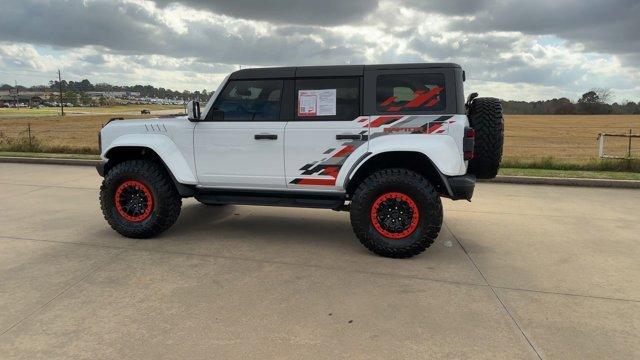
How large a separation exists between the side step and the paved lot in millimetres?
444

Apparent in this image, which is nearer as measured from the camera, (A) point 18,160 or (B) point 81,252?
(B) point 81,252

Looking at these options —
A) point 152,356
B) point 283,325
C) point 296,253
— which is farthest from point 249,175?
point 152,356

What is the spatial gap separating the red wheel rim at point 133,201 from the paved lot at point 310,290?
0.34m

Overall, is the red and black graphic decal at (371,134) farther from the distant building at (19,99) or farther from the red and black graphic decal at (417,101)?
the distant building at (19,99)

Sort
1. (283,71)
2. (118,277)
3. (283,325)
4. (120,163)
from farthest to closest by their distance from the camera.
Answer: (120,163) → (283,71) → (118,277) → (283,325)

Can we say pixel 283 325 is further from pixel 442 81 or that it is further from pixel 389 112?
pixel 442 81

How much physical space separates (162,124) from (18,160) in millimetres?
8289

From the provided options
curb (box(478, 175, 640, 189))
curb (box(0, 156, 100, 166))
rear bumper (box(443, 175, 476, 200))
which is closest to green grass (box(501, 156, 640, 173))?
curb (box(478, 175, 640, 189))

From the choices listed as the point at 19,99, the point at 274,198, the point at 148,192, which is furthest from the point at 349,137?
the point at 19,99

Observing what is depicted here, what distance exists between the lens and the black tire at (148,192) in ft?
16.7

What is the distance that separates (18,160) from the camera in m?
11.3

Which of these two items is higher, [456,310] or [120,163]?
[120,163]

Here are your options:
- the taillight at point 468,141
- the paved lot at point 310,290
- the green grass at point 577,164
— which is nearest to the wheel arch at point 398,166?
the taillight at point 468,141

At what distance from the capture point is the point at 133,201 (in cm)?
528
